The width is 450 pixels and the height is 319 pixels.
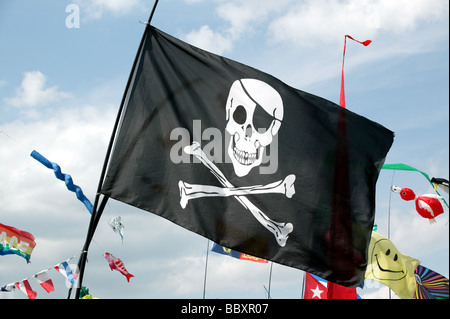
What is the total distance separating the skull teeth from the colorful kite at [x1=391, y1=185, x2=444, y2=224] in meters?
13.6

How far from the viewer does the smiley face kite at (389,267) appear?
950 inches

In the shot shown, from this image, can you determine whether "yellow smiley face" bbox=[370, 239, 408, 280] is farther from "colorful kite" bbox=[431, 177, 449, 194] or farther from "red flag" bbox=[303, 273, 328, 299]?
"colorful kite" bbox=[431, 177, 449, 194]

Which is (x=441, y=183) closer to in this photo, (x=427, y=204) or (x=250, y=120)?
(x=250, y=120)

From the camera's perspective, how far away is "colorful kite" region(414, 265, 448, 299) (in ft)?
101

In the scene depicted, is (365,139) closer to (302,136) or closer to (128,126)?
(302,136)

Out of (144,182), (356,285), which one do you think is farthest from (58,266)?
(356,285)

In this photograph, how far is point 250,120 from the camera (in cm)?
809

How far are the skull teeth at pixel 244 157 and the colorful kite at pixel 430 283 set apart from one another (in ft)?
86.0

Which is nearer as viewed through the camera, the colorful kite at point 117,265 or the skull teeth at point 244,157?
the skull teeth at point 244,157

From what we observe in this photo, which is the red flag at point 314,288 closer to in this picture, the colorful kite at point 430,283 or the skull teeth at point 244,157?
the colorful kite at point 430,283

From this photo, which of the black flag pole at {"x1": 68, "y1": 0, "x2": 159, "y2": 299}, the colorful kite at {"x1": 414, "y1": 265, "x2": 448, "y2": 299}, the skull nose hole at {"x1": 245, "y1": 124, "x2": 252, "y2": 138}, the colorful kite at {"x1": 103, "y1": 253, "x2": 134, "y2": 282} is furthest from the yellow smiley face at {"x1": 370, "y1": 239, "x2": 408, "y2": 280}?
the black flag pole at {"x1": 68, "y1": 0, "x2": 159, "y2": 299}

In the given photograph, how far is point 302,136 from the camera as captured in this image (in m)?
8.24

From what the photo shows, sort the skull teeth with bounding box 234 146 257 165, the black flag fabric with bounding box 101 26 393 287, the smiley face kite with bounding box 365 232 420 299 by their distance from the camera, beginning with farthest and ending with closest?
the smiley face kite with bounding box 365 232 420 299 < the skull teeth with bounding box 234 146 257 165 < the black flag fabric with bounding box 101 26 393 287

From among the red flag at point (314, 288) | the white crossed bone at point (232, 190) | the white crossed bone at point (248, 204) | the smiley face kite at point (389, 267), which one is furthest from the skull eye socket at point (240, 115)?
the smiley face kite at point (389, 267)
